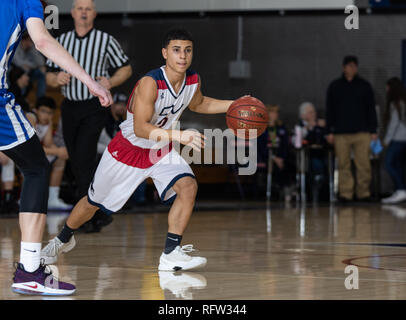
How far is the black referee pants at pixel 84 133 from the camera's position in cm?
695

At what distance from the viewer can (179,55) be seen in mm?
5090

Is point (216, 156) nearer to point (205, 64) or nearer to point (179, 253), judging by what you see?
point (205, 64)

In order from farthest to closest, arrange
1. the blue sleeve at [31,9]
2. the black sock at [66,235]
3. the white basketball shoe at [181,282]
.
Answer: the black sock at [66,235] < the white basketball shoe at [181,282] < the blue sleeve at [31,9]

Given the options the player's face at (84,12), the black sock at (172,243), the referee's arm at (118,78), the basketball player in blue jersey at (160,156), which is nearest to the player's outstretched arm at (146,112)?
the basketball player in blue jersey at (160,156)

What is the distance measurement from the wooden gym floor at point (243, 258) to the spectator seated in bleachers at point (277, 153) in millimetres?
3046

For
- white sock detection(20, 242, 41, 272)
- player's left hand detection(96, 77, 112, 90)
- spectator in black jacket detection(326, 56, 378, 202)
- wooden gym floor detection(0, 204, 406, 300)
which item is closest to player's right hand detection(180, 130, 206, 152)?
wooden gym floor detection(0, 204, 406, 300)

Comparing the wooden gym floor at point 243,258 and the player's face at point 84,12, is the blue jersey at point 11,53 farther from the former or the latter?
the player's face at point 84,12

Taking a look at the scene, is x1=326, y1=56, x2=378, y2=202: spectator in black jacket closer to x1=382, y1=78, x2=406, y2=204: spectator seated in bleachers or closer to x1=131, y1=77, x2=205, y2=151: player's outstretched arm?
x1=382, y1=78, x2=406, y2=204: spectator seated in bleachers

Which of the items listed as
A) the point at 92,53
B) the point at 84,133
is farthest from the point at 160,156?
the point at 92,53

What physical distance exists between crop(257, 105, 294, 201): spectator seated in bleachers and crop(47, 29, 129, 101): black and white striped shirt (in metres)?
5.29

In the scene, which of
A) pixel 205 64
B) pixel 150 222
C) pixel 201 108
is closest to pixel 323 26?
pixel 205 64

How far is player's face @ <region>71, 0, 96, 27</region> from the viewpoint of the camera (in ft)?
23.3

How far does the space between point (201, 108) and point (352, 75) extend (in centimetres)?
700

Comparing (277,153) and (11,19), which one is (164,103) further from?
(277,153)
